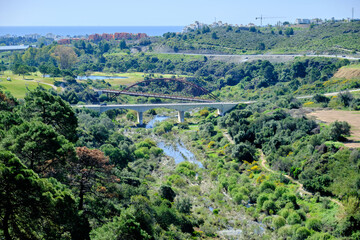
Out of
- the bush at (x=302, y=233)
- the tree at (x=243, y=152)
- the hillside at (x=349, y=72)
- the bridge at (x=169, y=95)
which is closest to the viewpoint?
the bush at (x=302, y=233)

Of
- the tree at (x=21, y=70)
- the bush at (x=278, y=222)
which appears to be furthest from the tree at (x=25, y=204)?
the tree at (x=21, y=70)

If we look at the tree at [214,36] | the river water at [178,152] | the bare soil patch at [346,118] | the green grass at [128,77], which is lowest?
the river water at [178,152]

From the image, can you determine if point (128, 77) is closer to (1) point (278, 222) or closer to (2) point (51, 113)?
(2) point (51, 113)

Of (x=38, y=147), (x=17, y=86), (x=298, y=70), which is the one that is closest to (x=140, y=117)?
(x=17, y=86)

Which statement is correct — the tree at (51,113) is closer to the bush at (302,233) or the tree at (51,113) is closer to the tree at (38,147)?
the tree at (38,147)

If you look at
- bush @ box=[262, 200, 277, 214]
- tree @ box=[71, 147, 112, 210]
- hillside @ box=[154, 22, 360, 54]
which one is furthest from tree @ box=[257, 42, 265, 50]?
tree @ box=[71, 147, 112, 210]

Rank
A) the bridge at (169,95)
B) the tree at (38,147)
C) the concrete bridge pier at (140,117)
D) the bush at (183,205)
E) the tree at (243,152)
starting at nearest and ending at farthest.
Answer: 1. the tree at (38,147)
2. the bush at (183,205)
3. the tree at (243,152)
4. the concrete bridge pier at (140,117)
5. the bridge at (169,95)
